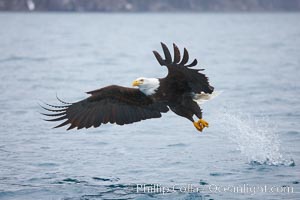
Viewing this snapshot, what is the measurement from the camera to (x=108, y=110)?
10.2 meters

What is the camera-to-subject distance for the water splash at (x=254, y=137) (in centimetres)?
1034

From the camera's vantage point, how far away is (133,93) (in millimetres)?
9945

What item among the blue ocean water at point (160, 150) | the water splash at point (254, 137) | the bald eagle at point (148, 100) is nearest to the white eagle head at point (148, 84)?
the bald eagle at point (148, 100)

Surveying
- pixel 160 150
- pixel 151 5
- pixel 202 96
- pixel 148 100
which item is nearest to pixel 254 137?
pixel 160 150

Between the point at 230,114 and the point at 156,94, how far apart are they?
4307 millimetres

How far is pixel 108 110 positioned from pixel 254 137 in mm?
2651

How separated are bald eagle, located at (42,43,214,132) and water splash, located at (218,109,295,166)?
108cm

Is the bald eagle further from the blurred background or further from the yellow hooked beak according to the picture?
the blurred background

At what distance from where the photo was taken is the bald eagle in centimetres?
944

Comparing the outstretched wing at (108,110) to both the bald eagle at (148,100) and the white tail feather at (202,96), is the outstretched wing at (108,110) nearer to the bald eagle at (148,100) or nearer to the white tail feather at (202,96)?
the bald eagle at (148,100)

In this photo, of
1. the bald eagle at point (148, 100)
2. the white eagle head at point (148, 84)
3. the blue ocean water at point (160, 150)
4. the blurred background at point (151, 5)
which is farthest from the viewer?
the blurred background at point (151, 5)

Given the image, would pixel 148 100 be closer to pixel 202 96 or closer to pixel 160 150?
pixel 202 96

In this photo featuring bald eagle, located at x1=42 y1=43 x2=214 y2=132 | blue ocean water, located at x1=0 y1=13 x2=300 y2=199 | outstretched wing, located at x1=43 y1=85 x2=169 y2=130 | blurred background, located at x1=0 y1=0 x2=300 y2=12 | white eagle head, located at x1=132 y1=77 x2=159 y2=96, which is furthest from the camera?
blurred background, located at x1=0 y1=0 x2=300 y2=12

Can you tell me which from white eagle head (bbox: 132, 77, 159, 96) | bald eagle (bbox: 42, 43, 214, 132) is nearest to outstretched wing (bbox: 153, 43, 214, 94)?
bald eagle (bbox: 42, 43, 214, 132)
